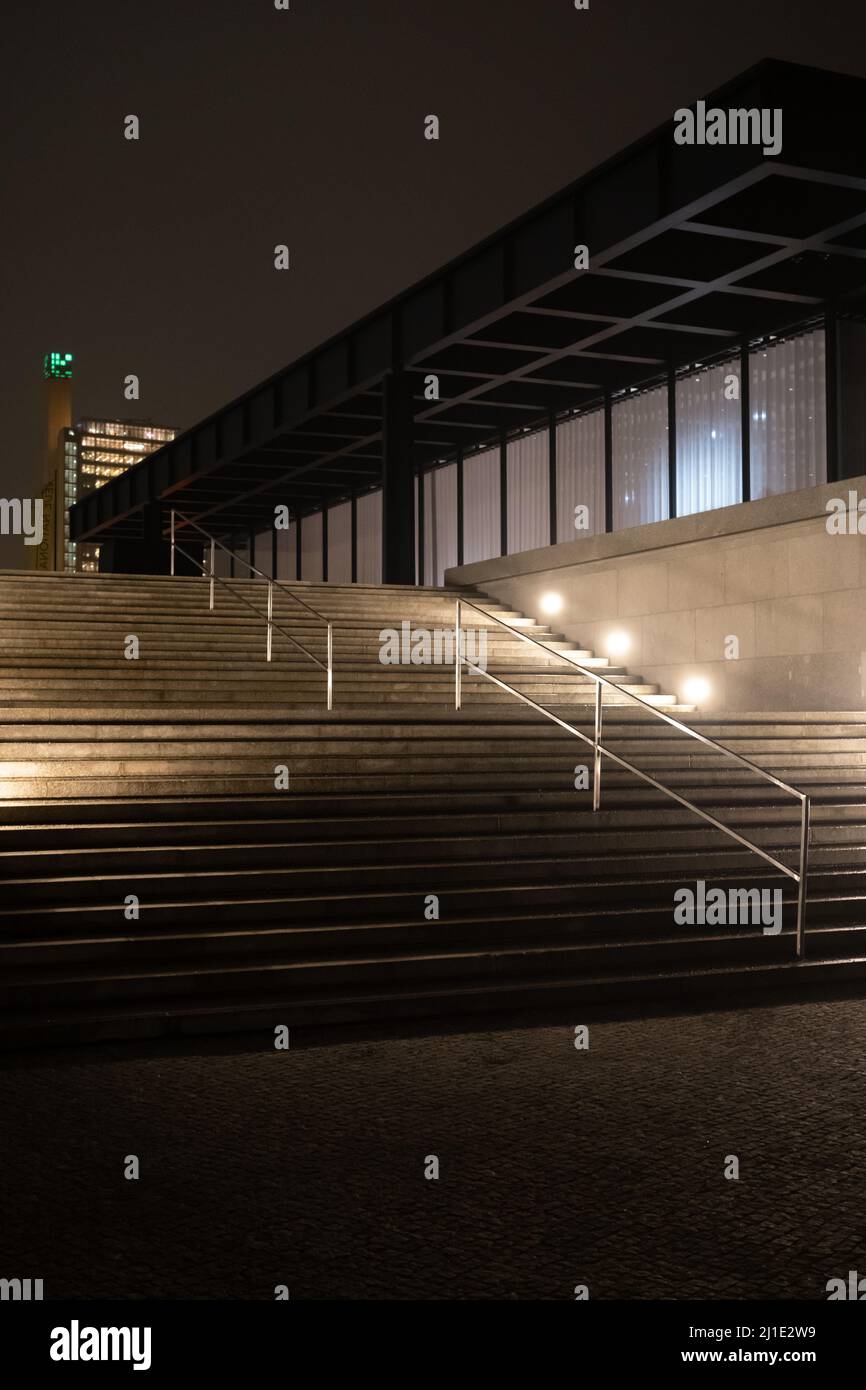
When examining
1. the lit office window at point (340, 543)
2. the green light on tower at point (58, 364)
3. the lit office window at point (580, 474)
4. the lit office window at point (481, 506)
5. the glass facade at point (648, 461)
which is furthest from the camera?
the green light on tower at point (58, 364)

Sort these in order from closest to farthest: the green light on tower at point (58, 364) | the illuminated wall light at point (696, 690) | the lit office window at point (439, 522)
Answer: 1. the illuminated wall light at point (696, 690)
2. the lit office window at point (439, 522)
3. the green light on tower at point (58, 364)

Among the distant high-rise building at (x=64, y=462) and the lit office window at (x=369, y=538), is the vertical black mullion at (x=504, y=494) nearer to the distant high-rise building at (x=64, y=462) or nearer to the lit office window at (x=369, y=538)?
the lit office window at (x=369, y=538)

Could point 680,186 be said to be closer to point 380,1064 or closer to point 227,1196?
point 380,1064

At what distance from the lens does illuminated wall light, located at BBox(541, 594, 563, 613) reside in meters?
20.5

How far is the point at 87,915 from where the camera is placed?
27.5 feet

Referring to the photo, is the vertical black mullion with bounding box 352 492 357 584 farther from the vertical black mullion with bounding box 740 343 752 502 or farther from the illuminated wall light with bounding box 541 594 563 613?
the vertical black mullion with bounding box 740 343 752 502

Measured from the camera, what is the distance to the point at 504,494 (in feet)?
97.1

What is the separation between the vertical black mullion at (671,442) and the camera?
23.5 meters

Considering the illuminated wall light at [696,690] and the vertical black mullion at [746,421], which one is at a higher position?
the vertical black mullion at [746,421]

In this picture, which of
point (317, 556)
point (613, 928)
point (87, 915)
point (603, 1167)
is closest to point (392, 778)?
point (613, 928)

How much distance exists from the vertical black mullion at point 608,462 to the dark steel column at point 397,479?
12.6 ft

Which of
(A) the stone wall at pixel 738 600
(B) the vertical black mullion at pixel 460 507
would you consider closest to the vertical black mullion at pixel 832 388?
(A) the stone wall at pixel 738 600

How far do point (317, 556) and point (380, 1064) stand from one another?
3307 centimetres

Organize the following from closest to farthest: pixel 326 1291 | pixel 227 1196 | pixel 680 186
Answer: pixel 326 1291 < pixel 227 1196 < pixel 680 186
